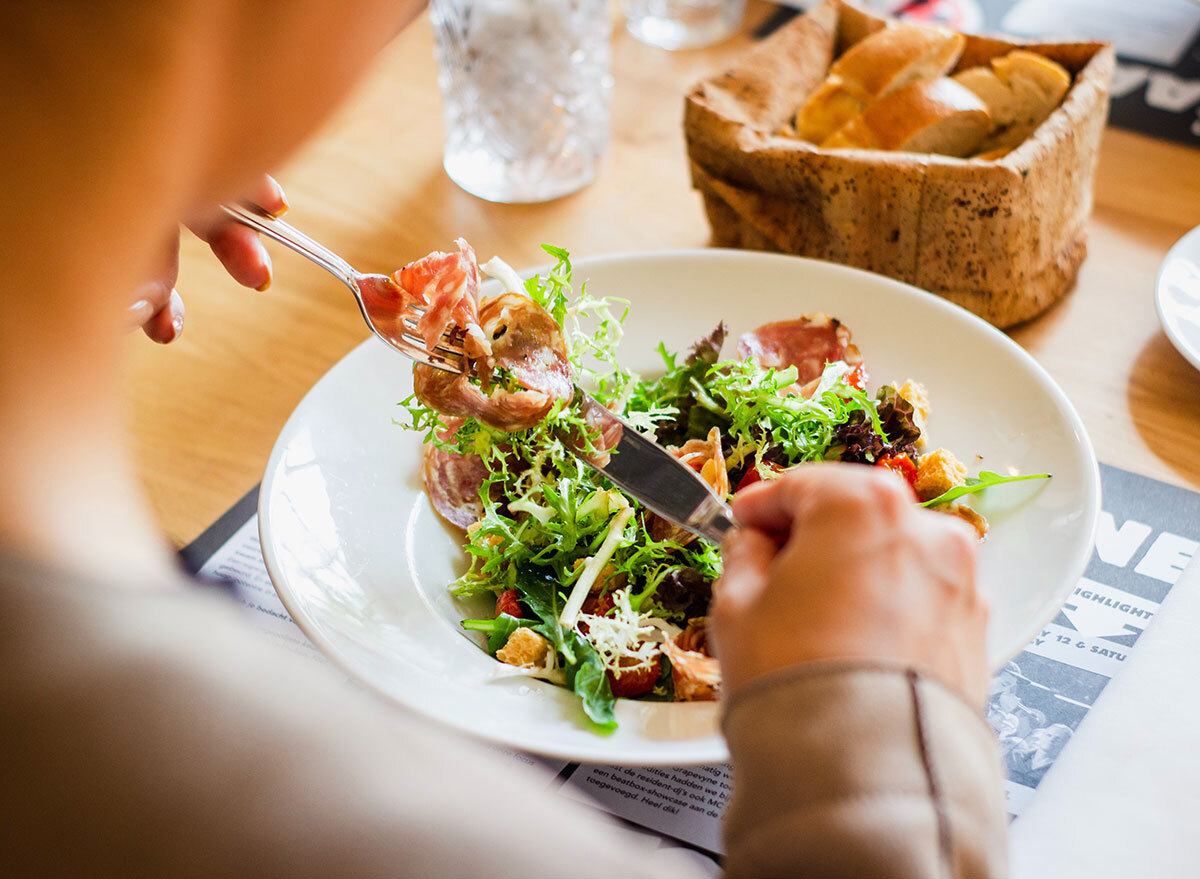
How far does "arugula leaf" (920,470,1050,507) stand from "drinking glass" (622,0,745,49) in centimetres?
143

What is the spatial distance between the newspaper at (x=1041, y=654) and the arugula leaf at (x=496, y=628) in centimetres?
11

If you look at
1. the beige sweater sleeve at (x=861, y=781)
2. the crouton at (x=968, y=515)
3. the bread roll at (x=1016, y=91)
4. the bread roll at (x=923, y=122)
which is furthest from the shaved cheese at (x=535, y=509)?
the bread roll at (x=1016, y=91)

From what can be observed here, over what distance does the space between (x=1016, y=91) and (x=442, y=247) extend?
92cm

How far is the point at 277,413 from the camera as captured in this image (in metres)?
1.37

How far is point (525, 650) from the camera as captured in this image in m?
0.93

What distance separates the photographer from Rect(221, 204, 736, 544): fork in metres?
0.91

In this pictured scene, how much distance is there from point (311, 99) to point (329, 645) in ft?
1.84

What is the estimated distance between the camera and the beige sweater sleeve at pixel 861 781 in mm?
489

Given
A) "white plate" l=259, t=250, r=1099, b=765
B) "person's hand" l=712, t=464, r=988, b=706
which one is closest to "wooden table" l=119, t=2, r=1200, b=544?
"white plate" l=259, t=250, r=1099, b=765

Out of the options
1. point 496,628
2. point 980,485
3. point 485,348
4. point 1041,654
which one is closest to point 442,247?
point 485,348

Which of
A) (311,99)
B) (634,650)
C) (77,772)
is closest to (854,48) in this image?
(634,650)

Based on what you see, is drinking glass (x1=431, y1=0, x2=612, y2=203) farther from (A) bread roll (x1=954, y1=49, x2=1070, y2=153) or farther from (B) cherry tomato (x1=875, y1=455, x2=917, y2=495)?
(B) cherry tomato (x1=875, y1=455, x2=917, y2=495)

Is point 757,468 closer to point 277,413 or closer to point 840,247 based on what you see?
point 840,247

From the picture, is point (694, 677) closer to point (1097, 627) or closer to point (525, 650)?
point (525, 650)
